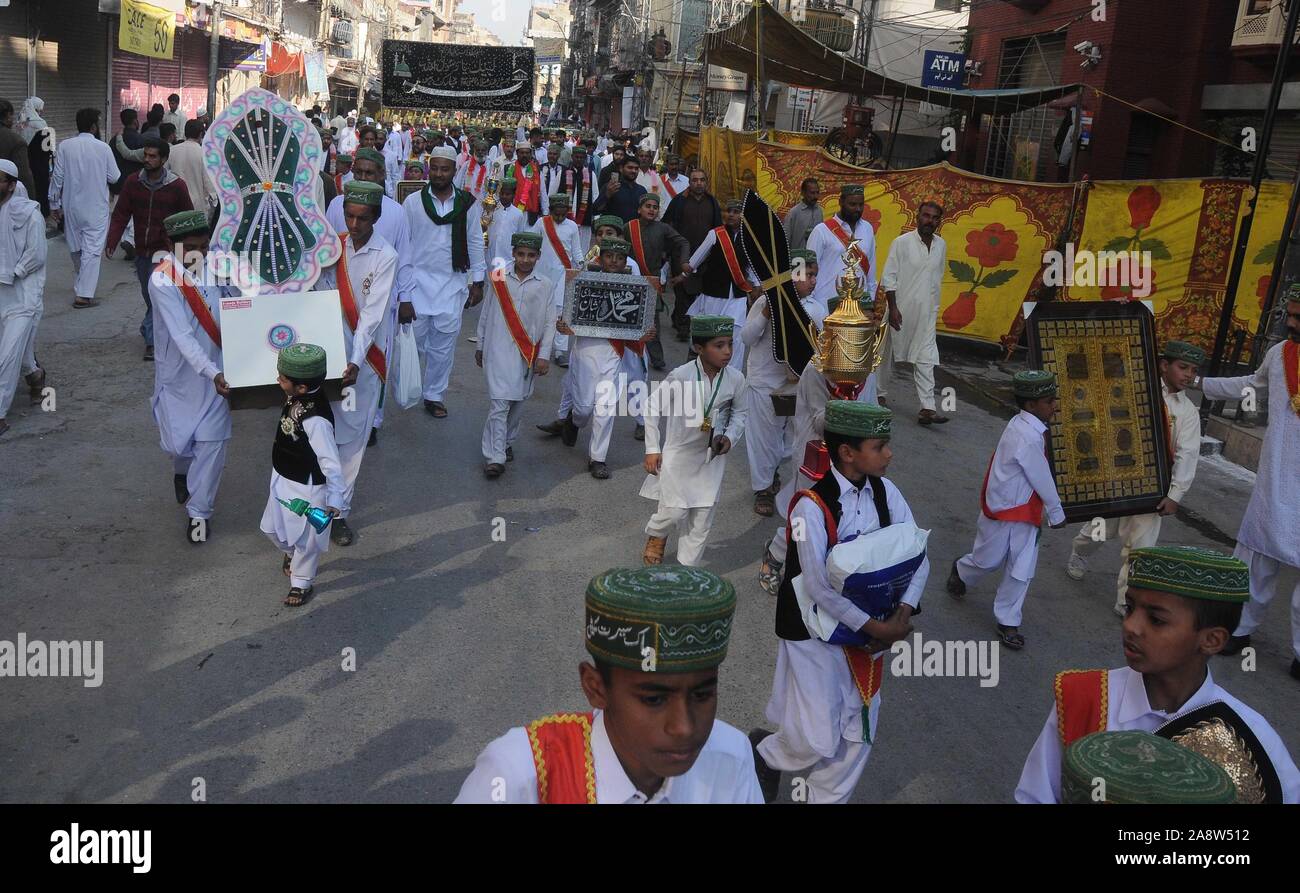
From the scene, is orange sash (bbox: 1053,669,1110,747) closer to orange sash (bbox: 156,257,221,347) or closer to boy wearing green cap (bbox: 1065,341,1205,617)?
boy wearing green cap (bbox: 1065,341,1205,617)

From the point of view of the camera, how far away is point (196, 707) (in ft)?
15.8

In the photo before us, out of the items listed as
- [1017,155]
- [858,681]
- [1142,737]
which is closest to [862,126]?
[1017,155]

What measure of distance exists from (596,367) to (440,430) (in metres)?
1.52

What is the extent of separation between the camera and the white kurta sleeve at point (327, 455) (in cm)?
586

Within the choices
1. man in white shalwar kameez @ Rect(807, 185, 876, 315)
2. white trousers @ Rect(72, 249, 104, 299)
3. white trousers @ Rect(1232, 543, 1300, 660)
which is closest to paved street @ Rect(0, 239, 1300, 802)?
white trousers @ Rect(1232, 543, 1300, 660)

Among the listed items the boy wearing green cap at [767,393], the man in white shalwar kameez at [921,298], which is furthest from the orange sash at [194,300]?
the man in white shalwar kameez at [921,298]

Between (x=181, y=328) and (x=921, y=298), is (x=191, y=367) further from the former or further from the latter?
(x=921, y=298)

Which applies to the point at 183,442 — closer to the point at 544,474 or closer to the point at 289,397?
the point at 289,397

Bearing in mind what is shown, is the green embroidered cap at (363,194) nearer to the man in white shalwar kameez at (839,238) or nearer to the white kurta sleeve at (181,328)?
the white kurta sleeve at (181,328)

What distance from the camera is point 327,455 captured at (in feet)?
19.4

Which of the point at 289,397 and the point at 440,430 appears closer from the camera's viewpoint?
the point at 289,397

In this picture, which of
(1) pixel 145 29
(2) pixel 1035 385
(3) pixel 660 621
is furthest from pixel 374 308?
(1) pixel 145 29

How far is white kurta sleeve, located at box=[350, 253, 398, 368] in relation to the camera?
6.87 meters

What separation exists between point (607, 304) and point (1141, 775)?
6983mm
